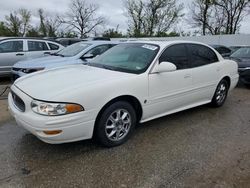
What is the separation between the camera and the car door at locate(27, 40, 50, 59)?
8.00 metres

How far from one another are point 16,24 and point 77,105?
48223 millimetres

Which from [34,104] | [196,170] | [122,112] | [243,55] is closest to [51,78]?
[34,104]

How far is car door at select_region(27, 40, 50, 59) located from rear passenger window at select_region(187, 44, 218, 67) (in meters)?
5.47

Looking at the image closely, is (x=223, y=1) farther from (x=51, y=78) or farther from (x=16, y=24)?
(x=16, y=24)

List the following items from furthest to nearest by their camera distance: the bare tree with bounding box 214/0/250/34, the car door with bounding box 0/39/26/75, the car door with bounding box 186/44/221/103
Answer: the bare tree with bounding box 214/0/250/34
the car door with bounding box 0/39/26/75
the car door with bounding box 186/44/221/103

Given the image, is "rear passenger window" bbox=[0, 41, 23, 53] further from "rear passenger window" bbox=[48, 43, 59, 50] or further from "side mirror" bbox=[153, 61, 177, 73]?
"side mirror" bbox=[153, 61, 177, 73]

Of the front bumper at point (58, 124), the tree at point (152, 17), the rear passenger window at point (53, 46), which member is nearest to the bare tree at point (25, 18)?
the tree at point (152, 17)

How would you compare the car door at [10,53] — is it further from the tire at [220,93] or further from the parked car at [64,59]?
the tire at [220,93]

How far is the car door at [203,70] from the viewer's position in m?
4.35

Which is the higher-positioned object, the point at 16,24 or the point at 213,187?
the point at 16,24

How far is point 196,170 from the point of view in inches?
110

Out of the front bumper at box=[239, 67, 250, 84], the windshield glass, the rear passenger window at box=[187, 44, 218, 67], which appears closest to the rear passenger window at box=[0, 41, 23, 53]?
the windshield glass

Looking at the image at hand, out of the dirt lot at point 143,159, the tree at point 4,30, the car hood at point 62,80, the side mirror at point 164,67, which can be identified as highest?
the tree at point 4,30

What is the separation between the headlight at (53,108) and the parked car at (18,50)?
221 inches
